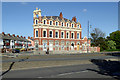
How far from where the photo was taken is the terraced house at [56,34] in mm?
50062

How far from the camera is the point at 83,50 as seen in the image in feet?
171

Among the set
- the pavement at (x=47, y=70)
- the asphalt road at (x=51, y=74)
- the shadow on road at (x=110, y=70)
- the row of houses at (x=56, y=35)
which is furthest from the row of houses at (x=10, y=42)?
the asphalt road at (x=51, y=74)

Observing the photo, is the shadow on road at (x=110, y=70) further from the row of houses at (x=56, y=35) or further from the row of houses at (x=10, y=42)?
the row of houses at (x=10, y=42)

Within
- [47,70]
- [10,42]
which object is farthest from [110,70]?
[10,42]

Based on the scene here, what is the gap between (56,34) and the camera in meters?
54.5

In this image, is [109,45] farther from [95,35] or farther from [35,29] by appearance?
[35,29]

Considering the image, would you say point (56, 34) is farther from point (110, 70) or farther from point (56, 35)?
point (110, 70)

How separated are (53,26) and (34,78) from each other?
4311 cm

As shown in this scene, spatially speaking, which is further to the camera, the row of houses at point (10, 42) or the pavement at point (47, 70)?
the row of houses at point (10, 42)

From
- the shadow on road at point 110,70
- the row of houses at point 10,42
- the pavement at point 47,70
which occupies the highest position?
the row of houses at point 10,42

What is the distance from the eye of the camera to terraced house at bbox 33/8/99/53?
164 ft

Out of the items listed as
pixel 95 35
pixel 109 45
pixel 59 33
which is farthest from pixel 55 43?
pixel 109 45

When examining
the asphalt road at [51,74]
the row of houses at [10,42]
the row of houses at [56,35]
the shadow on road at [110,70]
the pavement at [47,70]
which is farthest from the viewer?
the row of houses at [10,42]

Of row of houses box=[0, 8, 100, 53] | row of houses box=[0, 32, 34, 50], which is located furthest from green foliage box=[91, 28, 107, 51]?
row of houses box=[0, 32, 34, 50]
